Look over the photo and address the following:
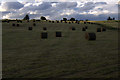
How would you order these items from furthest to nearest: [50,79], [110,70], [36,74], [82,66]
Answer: [82,66], [110,70], [36,74], [50,79]

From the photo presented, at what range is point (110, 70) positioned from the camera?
228 inches

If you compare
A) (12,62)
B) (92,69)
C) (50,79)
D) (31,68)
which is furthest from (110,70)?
(12,62)

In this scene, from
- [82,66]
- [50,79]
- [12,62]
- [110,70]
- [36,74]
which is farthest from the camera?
[12,62]

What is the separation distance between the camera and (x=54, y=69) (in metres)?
5.87

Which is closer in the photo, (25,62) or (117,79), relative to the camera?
(117,79)

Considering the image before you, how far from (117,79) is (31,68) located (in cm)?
276

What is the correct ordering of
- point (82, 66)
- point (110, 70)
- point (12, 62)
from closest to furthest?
point (110, 70) → point (82, 66) → point (12, 62)

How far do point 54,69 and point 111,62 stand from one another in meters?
2.39

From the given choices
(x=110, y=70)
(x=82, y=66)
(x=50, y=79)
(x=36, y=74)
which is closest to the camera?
(x=50, y=79)

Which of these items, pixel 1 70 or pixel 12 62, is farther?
pixel 12 62

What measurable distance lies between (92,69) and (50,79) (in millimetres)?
1647

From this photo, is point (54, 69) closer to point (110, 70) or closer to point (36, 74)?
point (36, 74)

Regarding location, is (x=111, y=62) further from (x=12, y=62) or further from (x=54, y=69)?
(x=12, y=62)

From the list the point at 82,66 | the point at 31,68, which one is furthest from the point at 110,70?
the point at 31,68
